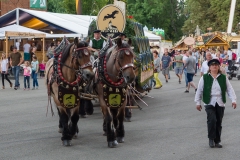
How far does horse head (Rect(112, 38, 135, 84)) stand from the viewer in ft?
28.2

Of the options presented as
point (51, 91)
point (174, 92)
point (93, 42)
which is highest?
point (93, 42)

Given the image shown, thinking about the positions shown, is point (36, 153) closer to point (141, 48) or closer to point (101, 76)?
point (101, 76)

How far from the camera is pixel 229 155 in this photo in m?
8.22

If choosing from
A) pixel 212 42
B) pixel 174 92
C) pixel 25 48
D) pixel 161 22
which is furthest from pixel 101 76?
pixel 161 22

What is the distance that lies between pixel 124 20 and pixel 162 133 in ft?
13.5

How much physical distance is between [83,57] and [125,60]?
73cm

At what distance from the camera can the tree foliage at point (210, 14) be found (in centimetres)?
5894

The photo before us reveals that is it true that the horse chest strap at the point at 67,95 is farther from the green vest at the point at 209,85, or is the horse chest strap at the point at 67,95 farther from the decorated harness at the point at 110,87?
the green vest at the point at 209,85

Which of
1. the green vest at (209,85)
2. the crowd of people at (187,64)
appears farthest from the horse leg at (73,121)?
the crowd of people at (187,64)

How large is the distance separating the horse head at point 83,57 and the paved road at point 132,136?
4.53ft

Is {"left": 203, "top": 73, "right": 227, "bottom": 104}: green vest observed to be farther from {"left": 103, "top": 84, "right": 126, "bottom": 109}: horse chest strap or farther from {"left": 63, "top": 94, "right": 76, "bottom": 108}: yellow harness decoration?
{"left": 63, "top": 94, "right": 76, "bottom": 108}: yellow harness decoration

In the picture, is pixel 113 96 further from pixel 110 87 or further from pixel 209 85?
pixel 209 85

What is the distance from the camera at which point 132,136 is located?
10.2 meters

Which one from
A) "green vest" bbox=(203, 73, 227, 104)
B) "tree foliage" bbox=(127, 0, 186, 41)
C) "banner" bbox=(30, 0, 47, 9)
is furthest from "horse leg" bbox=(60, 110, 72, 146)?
"tree foliage" bbox=(127, 0, 186, 41)
